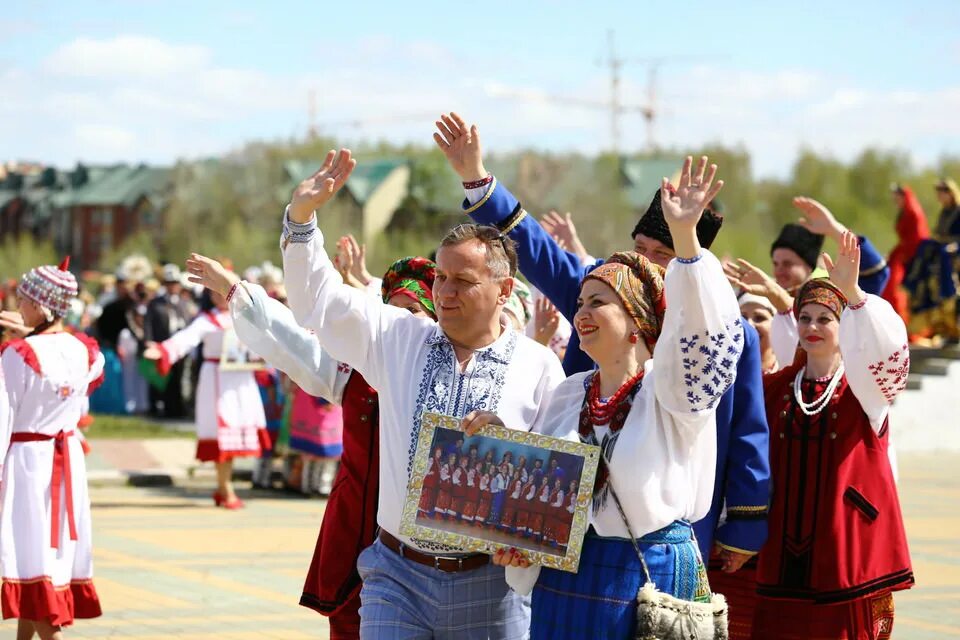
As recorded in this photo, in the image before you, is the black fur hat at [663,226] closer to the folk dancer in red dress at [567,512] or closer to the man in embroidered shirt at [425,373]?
the man in embroidered shirt at [425,373]

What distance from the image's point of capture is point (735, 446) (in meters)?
5.30

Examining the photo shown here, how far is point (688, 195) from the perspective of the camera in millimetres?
4215

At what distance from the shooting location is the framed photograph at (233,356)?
46.2 feet

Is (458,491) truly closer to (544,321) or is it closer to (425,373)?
(425,373)

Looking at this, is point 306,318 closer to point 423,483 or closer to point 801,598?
point 423,483

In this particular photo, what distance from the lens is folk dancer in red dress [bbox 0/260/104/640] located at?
779 cm

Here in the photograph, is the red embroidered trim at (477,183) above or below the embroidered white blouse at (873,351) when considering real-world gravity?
above

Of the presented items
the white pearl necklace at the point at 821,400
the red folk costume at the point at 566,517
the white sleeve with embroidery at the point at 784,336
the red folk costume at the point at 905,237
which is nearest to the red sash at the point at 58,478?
the white sleeve with embroidery at the point at 784,336

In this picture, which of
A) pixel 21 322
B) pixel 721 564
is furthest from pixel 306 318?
pixel 21 322

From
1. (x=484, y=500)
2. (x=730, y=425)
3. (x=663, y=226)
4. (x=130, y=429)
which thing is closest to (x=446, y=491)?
(x=484, y=500)

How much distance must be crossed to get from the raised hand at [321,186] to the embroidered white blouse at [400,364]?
0.19 feet

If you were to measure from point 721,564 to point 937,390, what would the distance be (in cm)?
1682

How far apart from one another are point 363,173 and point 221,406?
7243 cm

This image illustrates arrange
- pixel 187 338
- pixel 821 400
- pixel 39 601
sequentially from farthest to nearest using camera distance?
pixel 187 338 → pixel 39 601 → pixel 821 400
